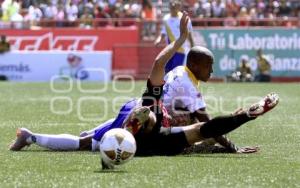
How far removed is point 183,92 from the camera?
32.8 ft

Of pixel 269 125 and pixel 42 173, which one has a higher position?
pixel 42 173

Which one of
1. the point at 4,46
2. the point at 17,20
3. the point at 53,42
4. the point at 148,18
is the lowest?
the point at 53,42

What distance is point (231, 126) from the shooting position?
9289 millimetres

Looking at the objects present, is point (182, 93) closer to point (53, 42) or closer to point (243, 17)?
point (53, 42)

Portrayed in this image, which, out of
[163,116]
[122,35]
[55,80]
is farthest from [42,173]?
[122,35]

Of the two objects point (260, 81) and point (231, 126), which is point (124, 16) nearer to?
point (260, 81)

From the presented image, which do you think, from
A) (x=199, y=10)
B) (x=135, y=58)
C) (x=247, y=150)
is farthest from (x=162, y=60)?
(x=199, y=10)

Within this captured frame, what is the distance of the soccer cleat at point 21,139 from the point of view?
1007 cm

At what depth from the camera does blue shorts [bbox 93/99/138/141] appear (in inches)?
372

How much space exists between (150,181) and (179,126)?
231 cm

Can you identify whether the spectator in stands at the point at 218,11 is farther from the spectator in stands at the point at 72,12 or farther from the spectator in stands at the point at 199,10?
the spectator in stands at the point at 72,12

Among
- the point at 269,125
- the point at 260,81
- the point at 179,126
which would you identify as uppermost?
the point at 179,126

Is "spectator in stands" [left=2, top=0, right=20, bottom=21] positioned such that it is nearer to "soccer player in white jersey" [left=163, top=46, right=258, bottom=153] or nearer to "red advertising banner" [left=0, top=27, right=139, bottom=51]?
"red advertising banner" [left=0, top=27, right=139, bottom=51]

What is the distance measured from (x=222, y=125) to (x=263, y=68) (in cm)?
2193
